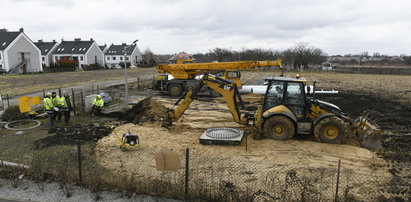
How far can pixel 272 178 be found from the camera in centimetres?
718

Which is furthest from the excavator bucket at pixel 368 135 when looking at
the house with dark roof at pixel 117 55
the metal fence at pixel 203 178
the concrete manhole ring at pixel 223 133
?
the house with dark roof at pixel 117 55

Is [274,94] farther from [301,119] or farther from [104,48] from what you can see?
[104,48]

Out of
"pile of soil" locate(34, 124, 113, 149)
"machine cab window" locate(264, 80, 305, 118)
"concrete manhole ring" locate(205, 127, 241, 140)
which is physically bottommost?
"pile of soil" locate(34, 124, 113, 149)

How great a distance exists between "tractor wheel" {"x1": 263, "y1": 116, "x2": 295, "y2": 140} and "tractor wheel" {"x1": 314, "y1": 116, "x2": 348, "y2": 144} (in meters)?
0.83

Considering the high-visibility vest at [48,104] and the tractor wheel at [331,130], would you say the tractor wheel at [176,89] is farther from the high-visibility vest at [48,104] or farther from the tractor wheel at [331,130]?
the tractor wheel at [331,130]

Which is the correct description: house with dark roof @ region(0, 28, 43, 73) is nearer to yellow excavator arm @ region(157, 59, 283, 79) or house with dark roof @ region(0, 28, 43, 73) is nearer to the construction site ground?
the construction site ground

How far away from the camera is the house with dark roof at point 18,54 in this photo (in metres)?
47.2

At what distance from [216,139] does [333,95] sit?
15460 millimetres

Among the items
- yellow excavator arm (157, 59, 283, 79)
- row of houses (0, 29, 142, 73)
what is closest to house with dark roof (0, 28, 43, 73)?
row of houses (0, 29, 142, 73)

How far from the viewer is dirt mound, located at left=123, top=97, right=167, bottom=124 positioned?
13.6 meters

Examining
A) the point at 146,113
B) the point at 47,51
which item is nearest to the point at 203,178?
the point at 146,113

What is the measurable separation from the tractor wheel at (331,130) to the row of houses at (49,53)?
22610 millimetres

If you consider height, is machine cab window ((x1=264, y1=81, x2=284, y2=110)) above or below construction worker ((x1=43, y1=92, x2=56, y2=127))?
above

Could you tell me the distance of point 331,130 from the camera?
9.79m
